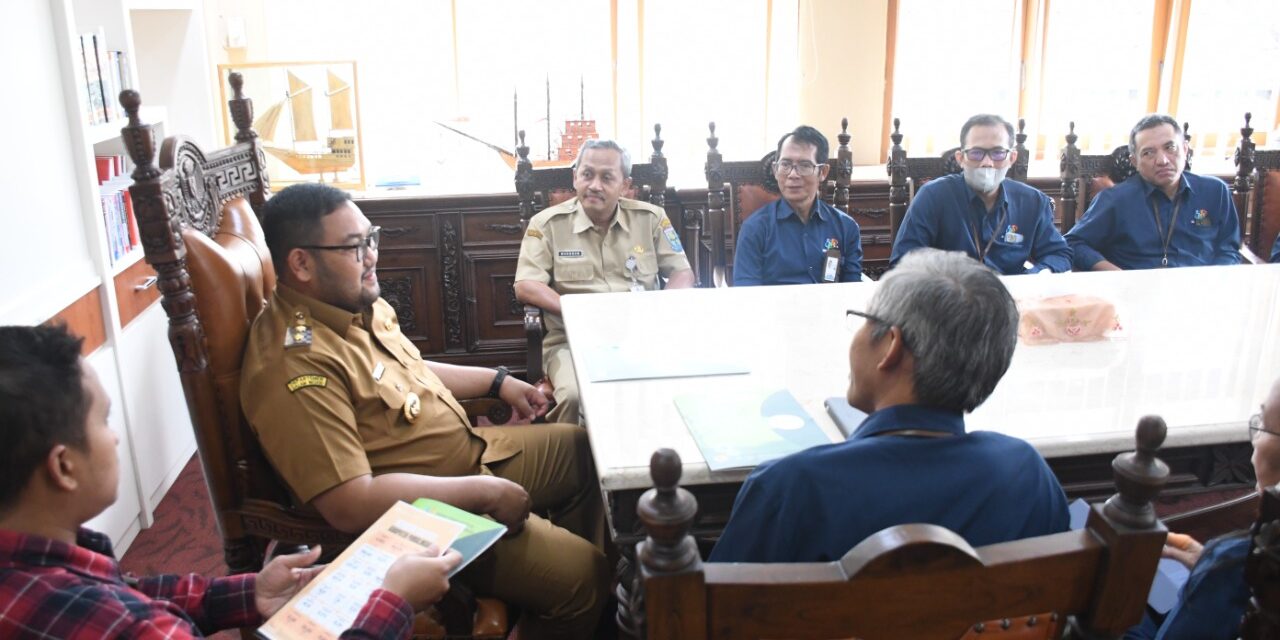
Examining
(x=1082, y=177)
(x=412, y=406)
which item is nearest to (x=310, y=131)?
(x=412, y=406)

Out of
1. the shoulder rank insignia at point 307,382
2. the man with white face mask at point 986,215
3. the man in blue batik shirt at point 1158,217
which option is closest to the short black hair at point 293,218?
the shoulder rank insignia at point 307,382

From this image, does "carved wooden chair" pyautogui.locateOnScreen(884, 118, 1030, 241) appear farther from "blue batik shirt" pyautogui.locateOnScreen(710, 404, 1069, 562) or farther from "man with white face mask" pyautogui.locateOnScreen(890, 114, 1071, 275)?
"blue batik shirt" pyautogui.locateOnScreen(710, 404, 1069, 562)

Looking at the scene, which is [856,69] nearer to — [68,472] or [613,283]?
[613,283]

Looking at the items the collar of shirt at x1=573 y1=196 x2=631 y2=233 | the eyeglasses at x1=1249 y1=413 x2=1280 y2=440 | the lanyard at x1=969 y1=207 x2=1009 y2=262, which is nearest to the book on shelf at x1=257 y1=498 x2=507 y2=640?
the eyeglasses at x1=1249 y1=413 x2=1280 y2=440

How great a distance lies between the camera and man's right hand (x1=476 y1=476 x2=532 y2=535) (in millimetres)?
1681

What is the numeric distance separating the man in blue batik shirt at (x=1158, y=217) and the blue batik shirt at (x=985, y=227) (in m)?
0.22

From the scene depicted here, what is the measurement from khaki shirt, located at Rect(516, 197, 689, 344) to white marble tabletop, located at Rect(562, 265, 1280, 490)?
0.51 meters

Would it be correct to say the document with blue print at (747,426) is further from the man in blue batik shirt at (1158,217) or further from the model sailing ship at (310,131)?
the model sailing ship at (310,131)

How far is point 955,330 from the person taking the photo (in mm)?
1135

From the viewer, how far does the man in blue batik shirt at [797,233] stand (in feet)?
10.2

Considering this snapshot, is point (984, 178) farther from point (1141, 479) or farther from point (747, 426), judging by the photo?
point (1141, 479)

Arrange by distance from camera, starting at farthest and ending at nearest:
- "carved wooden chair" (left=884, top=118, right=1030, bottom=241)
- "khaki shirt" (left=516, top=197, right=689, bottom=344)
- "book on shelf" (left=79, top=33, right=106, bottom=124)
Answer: "carved wooden chair" (left=884, top=118, right=1030, bottom=241)
"khaki shirt" (left=516, top=197, right=689, bottom=344)
"book on shelf" (left=79, top=33, right=106, bottom=124)

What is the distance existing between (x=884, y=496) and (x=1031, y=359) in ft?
3.61

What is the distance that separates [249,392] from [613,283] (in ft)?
5.37
